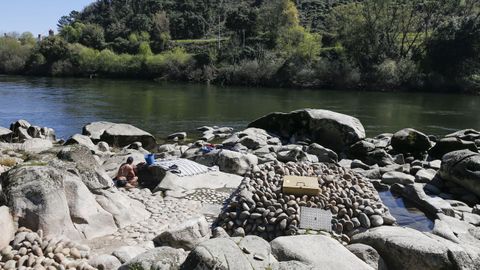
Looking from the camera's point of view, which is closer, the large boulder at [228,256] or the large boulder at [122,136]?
the large boulder at [228,256]

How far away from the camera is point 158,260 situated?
24.2ft

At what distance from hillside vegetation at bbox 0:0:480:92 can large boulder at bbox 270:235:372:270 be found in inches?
2325

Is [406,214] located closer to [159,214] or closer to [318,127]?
[159,214]

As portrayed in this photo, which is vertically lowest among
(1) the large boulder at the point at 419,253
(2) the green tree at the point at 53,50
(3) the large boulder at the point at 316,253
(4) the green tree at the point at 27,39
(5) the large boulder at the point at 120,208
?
(5) the large boulder at the point at 120,208

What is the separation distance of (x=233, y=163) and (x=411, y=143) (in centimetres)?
1034

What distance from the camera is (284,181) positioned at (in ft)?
42.4

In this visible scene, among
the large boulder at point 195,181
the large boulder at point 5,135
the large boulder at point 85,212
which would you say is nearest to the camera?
the large boulder at point 85,212

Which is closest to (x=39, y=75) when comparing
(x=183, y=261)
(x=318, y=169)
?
(x=318, y=169)

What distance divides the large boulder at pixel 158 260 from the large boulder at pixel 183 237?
7.70 ft

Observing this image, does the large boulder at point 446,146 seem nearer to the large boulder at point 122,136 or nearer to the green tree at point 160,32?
the large boulder at point 122,136

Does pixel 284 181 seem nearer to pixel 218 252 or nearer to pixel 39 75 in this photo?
pixel 218 252

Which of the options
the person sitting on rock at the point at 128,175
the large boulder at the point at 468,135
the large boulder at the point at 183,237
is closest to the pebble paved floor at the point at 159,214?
the large boulder at the point at 183,237

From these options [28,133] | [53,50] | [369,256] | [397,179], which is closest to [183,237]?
[369,256]

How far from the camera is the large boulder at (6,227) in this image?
926 cm
